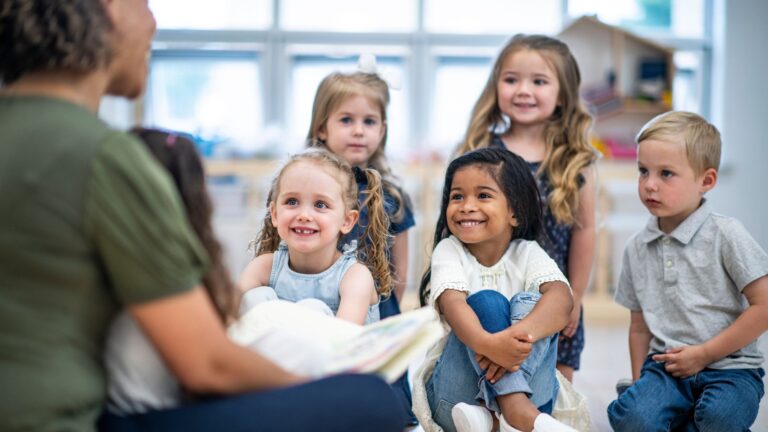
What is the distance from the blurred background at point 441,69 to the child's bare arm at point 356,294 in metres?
2.60

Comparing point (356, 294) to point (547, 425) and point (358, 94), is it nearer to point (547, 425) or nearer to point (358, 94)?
point (547, 425)

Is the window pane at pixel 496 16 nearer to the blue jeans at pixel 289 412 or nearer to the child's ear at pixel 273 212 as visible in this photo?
the child's ear at pixel 273 212

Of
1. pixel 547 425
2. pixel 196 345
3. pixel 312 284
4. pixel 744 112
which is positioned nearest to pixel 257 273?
pixel 312 284

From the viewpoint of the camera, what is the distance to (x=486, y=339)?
1.73 m

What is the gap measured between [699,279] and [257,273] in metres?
1.06

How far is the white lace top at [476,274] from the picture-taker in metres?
1.88

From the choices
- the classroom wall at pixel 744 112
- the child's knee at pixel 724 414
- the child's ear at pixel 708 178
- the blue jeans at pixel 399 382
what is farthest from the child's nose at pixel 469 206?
the classroom wall at pixel 744 112

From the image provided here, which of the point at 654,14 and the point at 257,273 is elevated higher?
the point at 654,14

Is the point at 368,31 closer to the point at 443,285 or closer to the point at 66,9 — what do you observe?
the point at 443,285

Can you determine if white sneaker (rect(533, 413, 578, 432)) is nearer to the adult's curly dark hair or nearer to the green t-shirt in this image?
the green t-shirt

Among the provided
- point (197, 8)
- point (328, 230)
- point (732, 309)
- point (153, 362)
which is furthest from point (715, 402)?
point (197, 8)

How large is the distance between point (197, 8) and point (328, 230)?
3503mm

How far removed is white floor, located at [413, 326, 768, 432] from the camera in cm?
226

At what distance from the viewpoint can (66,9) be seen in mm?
1077
